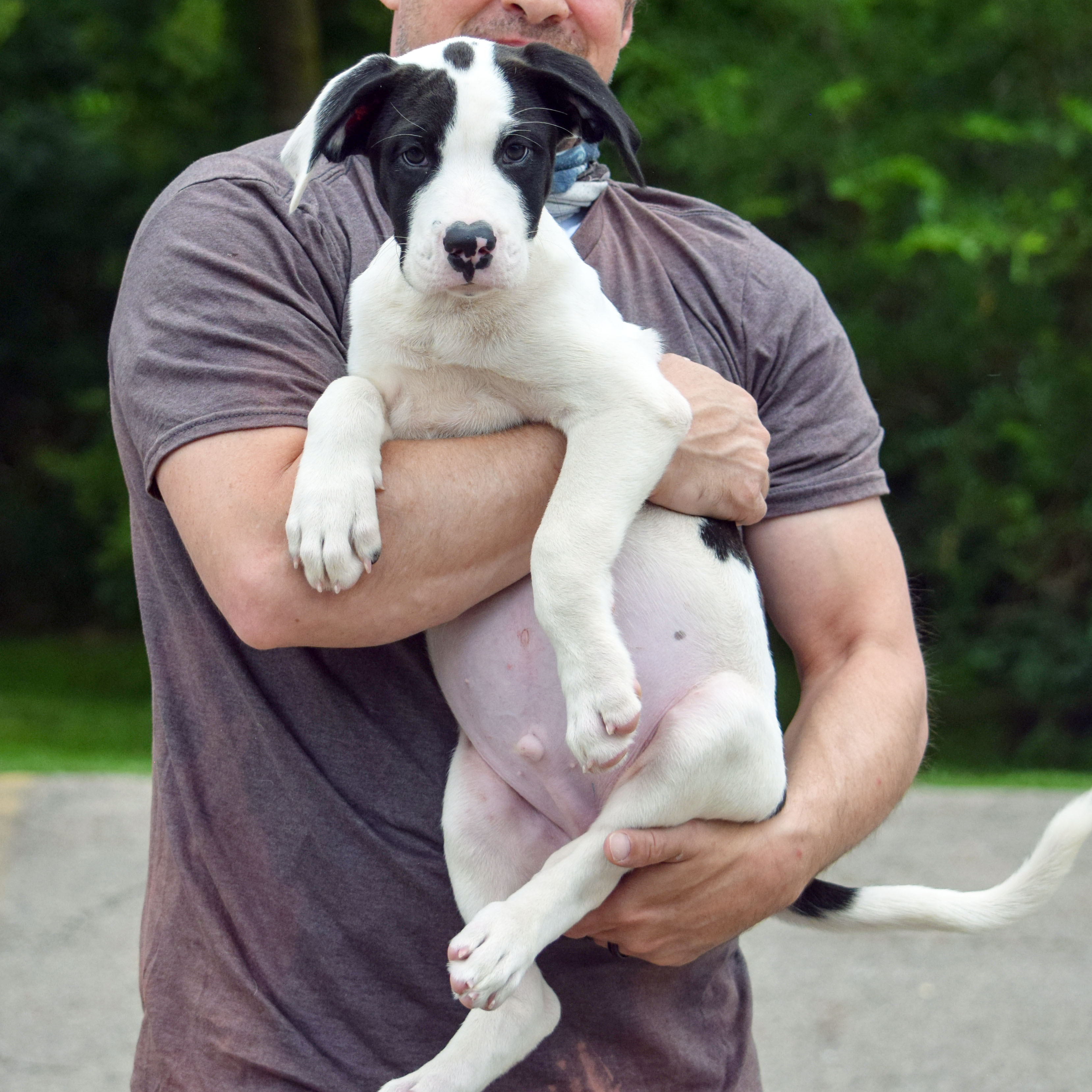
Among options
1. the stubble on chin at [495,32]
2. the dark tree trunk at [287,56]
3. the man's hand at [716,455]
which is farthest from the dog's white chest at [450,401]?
the dark tree trunk at [287,56]

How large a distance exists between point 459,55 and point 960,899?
1.56 metres

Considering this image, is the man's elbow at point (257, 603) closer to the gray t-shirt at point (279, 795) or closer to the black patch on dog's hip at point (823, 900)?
the gray t-shirt at point (279, 795)

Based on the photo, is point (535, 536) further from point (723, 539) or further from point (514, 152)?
point (514, 152)

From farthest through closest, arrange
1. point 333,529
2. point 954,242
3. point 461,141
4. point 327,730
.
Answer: point 954,242, point 327,730, point 461,141, point 333,529

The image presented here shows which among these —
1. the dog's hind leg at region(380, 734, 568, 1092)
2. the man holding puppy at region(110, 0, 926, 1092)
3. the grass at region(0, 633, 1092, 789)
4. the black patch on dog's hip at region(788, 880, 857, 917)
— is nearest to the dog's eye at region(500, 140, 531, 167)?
the man holding puppy at region(110, 0, 926, 1092)

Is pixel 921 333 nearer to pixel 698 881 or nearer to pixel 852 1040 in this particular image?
pixel 852 1040

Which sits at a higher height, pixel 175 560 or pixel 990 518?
pixel 175 560

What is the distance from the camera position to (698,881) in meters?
1.99

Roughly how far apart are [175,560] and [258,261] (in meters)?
0.46

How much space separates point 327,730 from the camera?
2.04 m

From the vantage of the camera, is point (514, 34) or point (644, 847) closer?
point (644, 847)

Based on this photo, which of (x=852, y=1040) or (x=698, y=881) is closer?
(x=698, y=881)

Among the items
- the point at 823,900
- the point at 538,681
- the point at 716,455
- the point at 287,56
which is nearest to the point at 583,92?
the point at 716,455

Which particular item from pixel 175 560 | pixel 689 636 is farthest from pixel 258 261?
pixel 689 636
